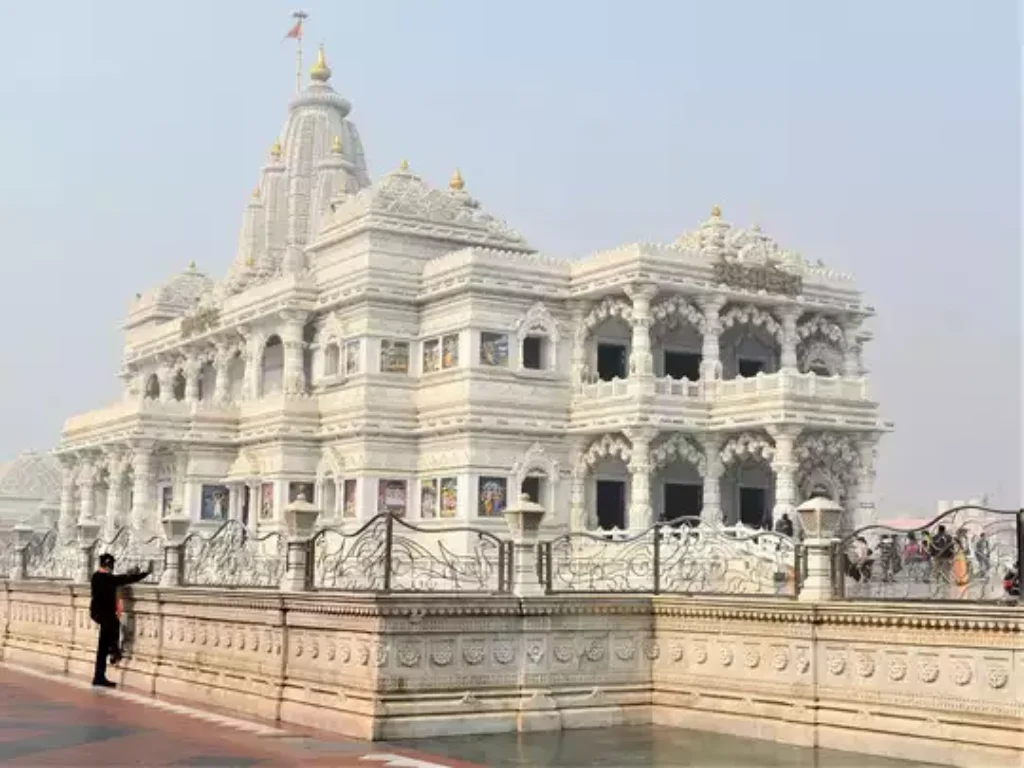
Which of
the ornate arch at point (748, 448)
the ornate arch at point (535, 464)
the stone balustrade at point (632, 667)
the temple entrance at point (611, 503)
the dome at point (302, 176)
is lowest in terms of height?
the stone balustrade at point (632, 667)

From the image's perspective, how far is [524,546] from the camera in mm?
15078

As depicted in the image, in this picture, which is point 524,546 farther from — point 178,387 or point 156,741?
point 178,387

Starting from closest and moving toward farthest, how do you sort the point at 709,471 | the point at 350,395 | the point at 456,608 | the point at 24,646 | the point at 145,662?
the point at 456,608 → the point at 145,662 → the point at 24,646 → the point at 709,471 → the point at 350,395

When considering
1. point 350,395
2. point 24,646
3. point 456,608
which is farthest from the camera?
point 350,395

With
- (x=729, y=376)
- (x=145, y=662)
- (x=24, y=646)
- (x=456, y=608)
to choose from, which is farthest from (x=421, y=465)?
(x=456, y=608)

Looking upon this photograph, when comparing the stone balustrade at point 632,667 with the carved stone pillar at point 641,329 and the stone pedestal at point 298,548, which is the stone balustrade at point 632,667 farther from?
the carved stone pillar at point 641,329

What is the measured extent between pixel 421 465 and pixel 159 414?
927cm

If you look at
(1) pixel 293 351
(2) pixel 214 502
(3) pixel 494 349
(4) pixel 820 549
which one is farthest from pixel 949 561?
(2) pixel 214 502

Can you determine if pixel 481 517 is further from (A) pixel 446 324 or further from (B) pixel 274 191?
(B) pixel 274 191

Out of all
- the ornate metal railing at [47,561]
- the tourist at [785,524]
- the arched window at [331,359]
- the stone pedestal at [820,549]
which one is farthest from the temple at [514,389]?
the stone pedestal at [820,549]

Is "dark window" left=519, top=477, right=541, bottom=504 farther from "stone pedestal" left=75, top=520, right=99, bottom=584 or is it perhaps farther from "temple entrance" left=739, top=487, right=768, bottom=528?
"stone pedestal" left=75, top=520, right=99, bottom=584

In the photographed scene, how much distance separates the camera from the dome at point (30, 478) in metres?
60.8

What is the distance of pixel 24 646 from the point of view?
77.8ft

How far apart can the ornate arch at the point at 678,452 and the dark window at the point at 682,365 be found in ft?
10.5
